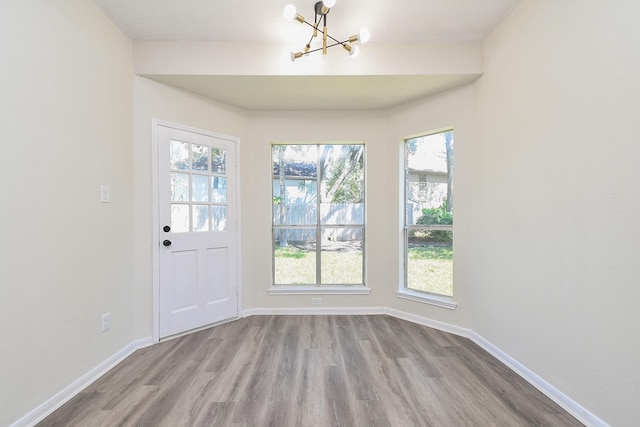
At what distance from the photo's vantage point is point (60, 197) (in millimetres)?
1775

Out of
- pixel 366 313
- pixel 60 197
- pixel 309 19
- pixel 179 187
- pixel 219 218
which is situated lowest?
pixel 366 313

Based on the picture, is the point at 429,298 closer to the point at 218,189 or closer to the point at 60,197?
the point at 218,189

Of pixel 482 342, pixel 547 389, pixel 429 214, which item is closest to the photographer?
pixel 547 389

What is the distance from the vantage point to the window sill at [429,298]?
9.24 ft

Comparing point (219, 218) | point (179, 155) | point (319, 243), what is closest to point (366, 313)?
point (319, 243)

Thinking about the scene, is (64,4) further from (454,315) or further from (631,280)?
(454,315)

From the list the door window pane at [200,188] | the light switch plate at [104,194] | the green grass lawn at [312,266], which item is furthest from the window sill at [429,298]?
the light switch plate at [104,194]

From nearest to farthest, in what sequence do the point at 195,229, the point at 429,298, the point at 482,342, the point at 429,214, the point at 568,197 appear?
the point at 568,197, the point at 482,342, the point at 195,229, the point at 429,298, the point at 429,214

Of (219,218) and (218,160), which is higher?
(218,160)

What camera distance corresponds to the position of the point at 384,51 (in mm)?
2529

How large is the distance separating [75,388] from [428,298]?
308cm

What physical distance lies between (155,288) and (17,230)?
1.23 meters

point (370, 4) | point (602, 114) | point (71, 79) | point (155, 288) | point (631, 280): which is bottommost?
point (155, 288)

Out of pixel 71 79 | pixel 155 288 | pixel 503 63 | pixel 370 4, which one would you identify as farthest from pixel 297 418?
pixel 503 63
